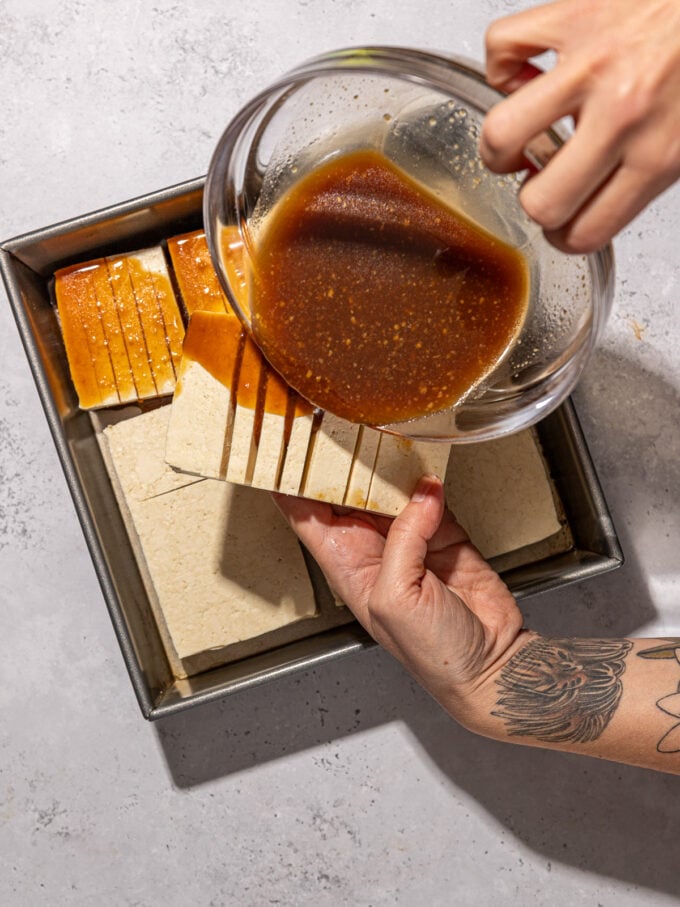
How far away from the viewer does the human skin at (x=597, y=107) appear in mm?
772

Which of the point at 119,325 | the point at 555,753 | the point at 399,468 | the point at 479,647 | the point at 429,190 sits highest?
the point at 429,190

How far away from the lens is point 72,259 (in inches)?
67.2

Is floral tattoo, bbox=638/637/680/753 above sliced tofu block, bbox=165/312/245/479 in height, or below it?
below

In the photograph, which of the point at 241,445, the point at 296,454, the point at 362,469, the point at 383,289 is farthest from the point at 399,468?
the point at 383,289

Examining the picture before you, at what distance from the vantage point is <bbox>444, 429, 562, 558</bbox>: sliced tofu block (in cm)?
169

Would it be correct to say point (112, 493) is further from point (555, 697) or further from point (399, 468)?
point (555, 697)

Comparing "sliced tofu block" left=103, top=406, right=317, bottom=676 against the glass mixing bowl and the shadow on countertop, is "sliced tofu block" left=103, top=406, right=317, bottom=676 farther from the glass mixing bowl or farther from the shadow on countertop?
the glass mixing bowl

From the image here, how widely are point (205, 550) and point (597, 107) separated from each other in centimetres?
124

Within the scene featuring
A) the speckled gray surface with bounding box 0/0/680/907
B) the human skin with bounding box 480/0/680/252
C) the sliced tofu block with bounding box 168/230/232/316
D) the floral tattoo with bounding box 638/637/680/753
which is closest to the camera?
the human skin with bounding box 480/0/680/252

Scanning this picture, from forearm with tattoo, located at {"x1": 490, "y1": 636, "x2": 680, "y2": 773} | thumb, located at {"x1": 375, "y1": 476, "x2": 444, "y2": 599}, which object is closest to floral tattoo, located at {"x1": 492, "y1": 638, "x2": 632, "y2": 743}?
forearm with tattoo, located at {"x1": 490, "y1": 636, "x2": 680, "y2": 773}

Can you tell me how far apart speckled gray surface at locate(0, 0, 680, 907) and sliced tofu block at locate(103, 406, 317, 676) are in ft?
0.73

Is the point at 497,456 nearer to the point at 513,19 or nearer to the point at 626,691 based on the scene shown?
the point at 626,691

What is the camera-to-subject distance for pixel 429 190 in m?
1.21

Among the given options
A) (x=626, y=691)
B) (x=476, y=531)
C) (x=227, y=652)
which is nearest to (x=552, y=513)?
(x=476, y=531)
